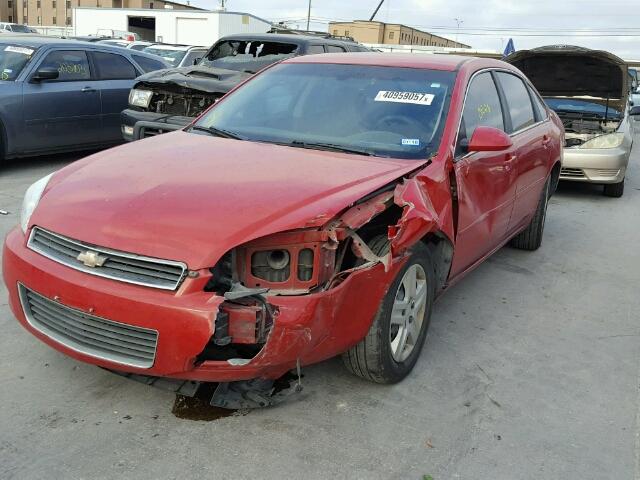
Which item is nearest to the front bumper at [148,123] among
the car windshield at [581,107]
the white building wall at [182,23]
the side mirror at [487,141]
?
the side mirror at [487,141]

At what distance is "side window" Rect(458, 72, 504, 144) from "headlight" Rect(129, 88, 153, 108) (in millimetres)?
4342

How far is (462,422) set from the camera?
2.99 metres

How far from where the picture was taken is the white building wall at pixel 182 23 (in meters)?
44.7

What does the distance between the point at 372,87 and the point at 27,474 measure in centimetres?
276

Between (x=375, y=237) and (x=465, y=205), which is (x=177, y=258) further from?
(x=465, y=205)

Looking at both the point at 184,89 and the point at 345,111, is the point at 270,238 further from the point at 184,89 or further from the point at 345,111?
the point at 184,89

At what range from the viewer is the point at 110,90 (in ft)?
27.8

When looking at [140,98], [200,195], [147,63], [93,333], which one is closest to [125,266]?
[93,333]

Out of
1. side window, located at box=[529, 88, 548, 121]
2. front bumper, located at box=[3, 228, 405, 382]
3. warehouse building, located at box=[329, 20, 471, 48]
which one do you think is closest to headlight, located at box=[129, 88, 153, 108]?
side window, located at box=[529, 88, 548, 121]

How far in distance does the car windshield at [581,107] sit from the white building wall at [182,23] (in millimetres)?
36220

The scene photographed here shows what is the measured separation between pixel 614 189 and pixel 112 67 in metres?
6.90

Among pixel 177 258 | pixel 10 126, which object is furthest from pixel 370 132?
pixel 10 126

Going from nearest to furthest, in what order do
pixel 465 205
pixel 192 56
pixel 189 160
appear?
1. pixel 189 160
2. pixel 465 205
3. pixel 192 56

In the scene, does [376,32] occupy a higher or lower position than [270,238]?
higher
